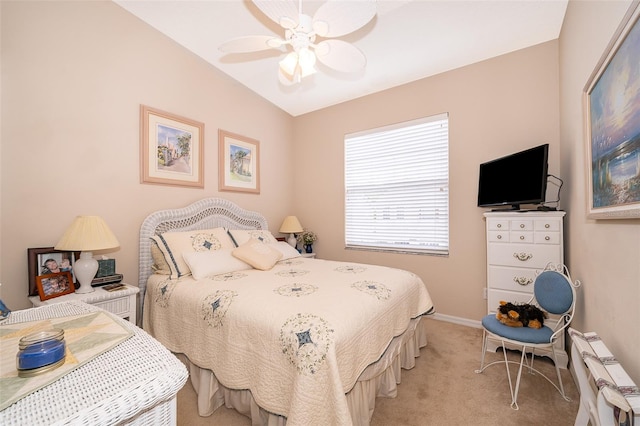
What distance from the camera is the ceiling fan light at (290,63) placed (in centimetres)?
189

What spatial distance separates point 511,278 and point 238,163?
125 inches

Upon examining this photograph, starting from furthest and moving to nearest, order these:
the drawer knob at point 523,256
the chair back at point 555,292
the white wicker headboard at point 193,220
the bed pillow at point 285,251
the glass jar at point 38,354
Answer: the bed pillow at point 285,251, the white wicker headboard at point 193,220, the drawer knob at point 523,256, the chair back at point 555,292, the glass jar at point 38,354

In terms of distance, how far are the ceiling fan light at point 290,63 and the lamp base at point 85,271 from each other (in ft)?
6.64

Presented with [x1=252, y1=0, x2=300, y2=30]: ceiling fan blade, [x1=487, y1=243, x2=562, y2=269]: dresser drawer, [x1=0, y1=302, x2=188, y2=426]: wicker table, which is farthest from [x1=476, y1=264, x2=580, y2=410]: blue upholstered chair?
[x1=252, y1=0, x2=300, y2=30]: ceiling fan blade

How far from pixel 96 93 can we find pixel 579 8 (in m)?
3.68

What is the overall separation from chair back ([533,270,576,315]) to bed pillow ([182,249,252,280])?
7.66ft

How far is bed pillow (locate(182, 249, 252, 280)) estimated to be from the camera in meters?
2.16

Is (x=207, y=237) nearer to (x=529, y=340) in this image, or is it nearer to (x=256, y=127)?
(x=256, y=127)

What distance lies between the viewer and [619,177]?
1.12m

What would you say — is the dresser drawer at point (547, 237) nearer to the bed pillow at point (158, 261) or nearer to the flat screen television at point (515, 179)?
the flat screen television at point (515, 179)

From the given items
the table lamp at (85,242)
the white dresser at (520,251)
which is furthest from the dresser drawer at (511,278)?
the table lamp at (85,242)

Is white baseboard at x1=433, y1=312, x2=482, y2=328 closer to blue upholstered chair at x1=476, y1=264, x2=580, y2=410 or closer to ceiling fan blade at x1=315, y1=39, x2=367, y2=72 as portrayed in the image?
blue upholstered chair at x1=476, y1=264, x2=580, y2=410

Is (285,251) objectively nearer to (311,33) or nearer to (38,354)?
(311,33)

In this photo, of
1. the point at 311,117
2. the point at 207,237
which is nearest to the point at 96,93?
the point at 207,237
